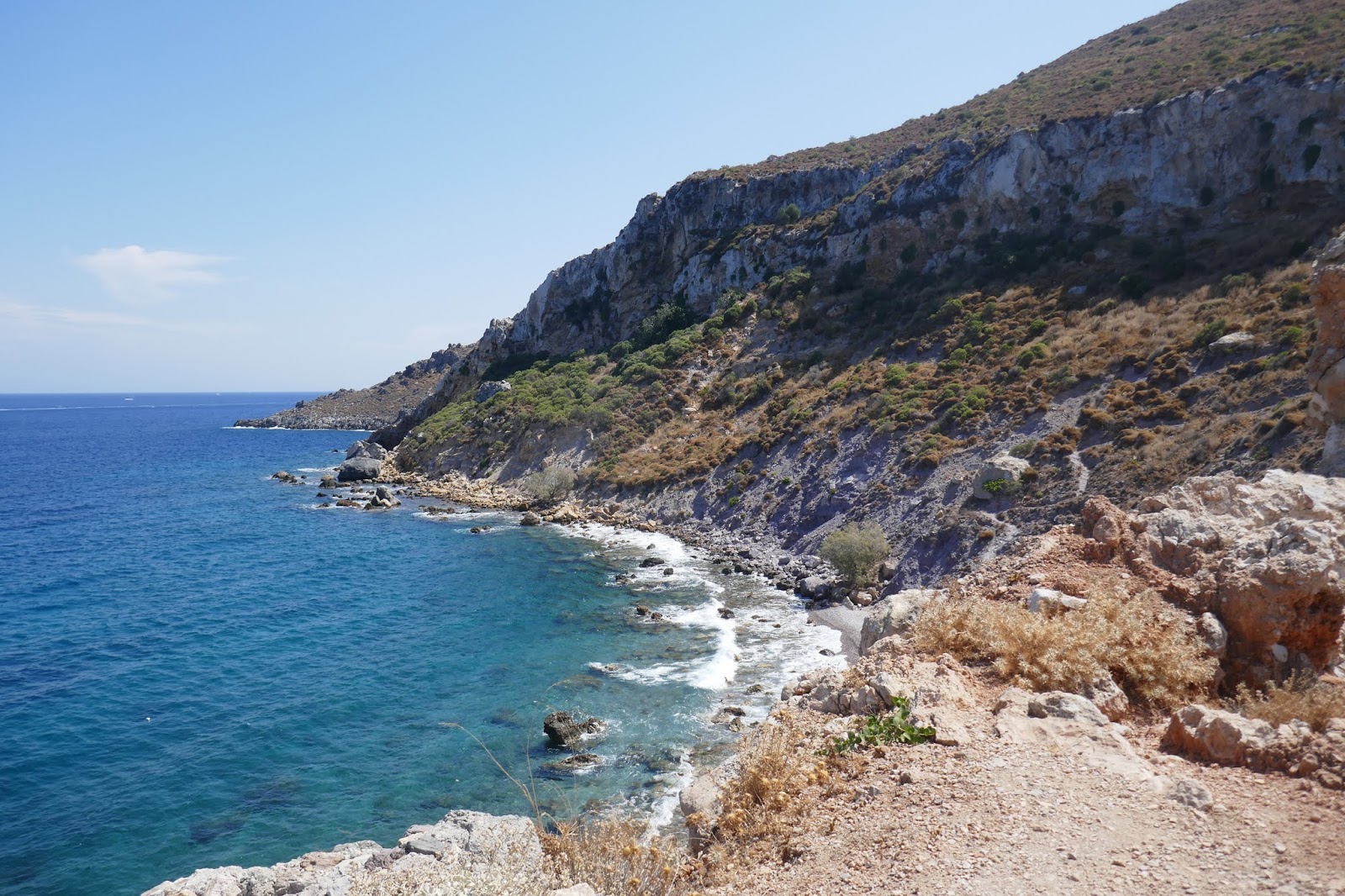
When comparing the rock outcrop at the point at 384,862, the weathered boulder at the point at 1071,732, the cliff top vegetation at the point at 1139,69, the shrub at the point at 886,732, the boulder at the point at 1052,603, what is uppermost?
the cliff top vegetation at the point at 1139,69

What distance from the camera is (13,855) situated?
14406 mm

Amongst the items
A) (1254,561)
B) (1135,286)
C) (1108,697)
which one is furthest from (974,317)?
(1108,697)

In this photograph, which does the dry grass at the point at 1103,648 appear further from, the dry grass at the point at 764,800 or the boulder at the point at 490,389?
the boulder at the point at 490,389

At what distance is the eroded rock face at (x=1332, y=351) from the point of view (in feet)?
43.0

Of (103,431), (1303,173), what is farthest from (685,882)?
(103,431)

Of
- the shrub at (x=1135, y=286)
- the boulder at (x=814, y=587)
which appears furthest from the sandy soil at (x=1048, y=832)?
the shrub at (x=1135, y=286)

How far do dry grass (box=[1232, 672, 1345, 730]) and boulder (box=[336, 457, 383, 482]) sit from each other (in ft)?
206

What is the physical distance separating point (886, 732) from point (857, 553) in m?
21.0

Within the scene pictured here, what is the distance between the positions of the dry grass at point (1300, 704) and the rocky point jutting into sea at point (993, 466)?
5cm

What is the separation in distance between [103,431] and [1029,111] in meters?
146

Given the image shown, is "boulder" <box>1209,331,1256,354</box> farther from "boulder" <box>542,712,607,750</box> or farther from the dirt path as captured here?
the dirt path

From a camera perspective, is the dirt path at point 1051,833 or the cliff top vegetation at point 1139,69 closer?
the dirt path at point 1051,833

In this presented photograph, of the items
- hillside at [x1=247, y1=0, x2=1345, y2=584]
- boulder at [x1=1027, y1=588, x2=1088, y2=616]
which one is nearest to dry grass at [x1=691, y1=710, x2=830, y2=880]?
boulder at [x1=1027, y1=588, x2=1088, y2=616]

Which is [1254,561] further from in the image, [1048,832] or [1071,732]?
[1048,832]
